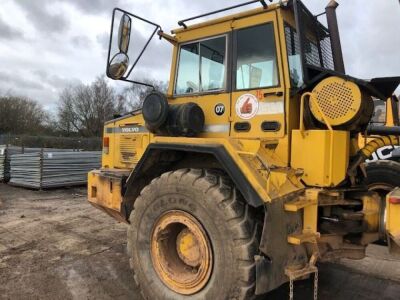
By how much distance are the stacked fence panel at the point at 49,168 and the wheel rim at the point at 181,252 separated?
961 cm

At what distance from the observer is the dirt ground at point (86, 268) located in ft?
15.0

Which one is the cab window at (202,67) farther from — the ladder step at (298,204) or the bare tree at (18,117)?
the bare tree at (18,117)

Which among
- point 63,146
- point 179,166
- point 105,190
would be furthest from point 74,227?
point 63,146

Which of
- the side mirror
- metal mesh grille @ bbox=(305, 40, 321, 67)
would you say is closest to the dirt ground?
metal mesh grille @ bbox=(305, 40, 321, 67)

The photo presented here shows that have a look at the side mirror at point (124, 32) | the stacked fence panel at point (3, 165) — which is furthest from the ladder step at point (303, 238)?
the stacked fence panel at point (3, 165)

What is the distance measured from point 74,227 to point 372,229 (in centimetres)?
554

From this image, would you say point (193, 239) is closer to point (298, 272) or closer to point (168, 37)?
point (298, 272)

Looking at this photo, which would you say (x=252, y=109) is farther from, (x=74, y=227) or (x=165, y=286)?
(x=74, y=227)

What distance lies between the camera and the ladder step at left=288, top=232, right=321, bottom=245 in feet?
10.7

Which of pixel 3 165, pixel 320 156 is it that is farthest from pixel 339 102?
pixel 3 165

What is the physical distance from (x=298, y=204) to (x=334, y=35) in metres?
2.16

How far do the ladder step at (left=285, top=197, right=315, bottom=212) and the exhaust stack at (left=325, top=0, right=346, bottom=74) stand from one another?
5.95 ft

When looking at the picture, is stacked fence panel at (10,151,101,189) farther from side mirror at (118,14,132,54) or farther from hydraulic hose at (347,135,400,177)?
hydraulic hose at (347,135,400,177)

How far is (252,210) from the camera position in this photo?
3424 millimetres
